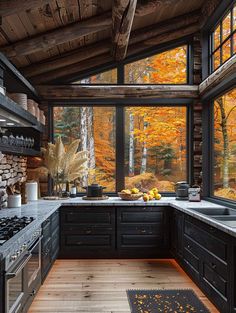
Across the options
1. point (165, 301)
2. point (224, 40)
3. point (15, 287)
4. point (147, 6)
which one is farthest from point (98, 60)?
point (15, 287)

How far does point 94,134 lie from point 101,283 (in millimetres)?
2510

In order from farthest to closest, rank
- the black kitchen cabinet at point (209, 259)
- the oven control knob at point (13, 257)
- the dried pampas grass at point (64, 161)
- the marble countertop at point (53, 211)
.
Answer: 1. the dried pampas grass at point (64, 161)
2. the black kitchen cabinet at point (209, 259)
3. the marble countertop at point (53, 211)
4. the oven control knob at point (13, 257)

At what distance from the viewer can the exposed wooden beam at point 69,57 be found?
5230 mm

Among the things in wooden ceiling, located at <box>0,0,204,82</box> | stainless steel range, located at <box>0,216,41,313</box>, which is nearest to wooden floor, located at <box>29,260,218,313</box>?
stainless steel range, located at <box>0,216,41,313</box>

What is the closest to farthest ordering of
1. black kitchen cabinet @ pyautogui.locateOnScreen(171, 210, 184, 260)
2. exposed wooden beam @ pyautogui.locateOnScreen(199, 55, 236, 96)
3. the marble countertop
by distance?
the marble countertop → exposed wooden beam @ pyautogui.locateOnScreen(199, 55, 236, 96) → black kitchen cabinet @ pyautogui.locateOnScreen(171, 210, 184, 260)

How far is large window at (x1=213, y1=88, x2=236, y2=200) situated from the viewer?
178 inches

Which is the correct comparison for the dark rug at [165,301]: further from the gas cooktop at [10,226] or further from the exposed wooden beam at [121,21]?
the exposed wooden beam at [121,21]

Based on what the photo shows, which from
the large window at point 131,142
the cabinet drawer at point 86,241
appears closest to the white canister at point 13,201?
the cabinet drawer at point 86,241

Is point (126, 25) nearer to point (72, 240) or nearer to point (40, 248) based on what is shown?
point (40, 248)

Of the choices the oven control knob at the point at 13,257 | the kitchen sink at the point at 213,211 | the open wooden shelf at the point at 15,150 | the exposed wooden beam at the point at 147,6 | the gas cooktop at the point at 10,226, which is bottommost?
the oven control knob at the point at 13,257

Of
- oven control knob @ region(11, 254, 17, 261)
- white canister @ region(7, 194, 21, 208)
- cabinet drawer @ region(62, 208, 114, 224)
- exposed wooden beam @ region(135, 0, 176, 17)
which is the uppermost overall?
exposed wooden beam @ region(135, 0, 176, 17)

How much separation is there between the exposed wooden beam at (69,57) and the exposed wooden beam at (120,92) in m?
0.43

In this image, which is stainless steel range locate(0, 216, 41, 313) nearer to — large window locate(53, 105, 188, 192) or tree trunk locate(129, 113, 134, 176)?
large window locate(53, 105, 188, 192)

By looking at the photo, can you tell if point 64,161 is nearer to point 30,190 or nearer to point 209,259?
point 30,190
